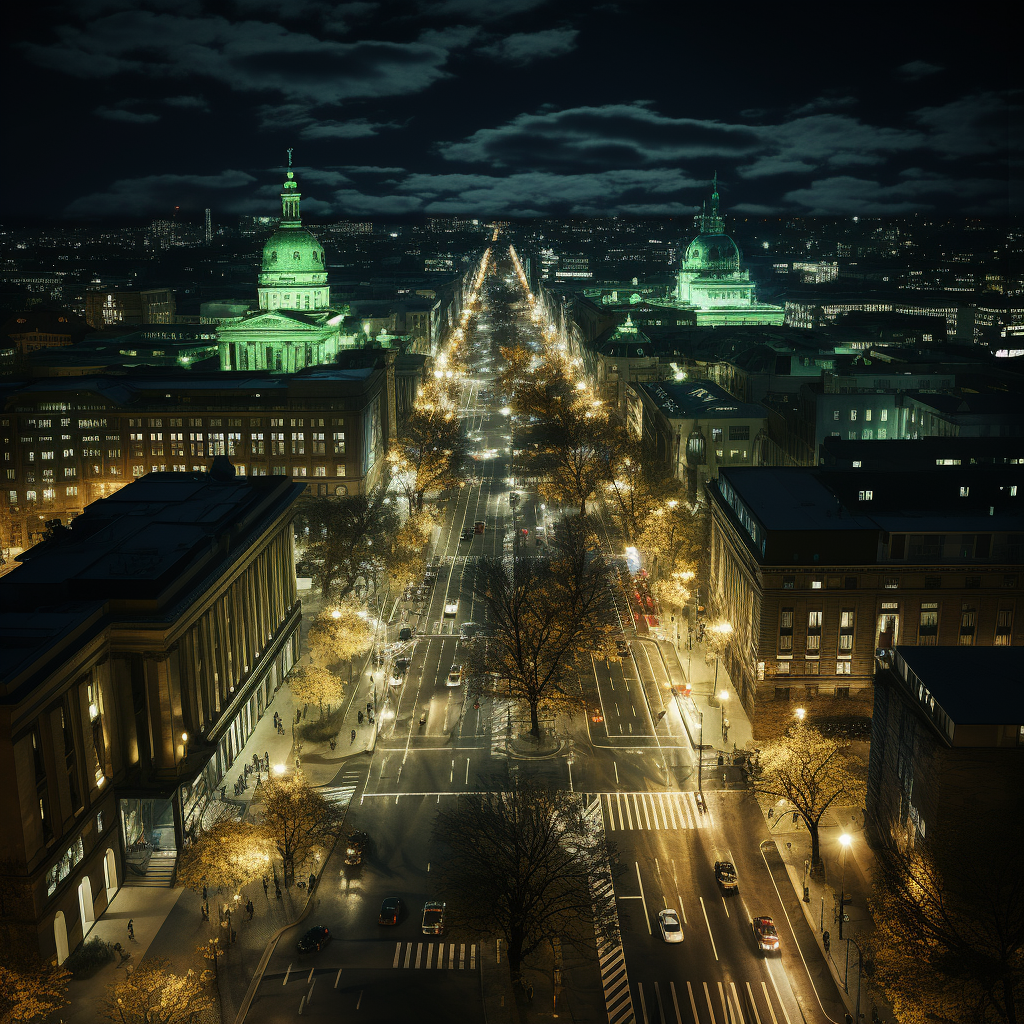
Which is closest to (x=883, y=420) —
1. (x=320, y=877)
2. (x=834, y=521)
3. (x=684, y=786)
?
(x=834, y=521)

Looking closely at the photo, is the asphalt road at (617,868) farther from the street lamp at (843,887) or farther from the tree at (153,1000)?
the tree at (153,1000)

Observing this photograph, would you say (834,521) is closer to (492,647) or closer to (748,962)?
(492,647)

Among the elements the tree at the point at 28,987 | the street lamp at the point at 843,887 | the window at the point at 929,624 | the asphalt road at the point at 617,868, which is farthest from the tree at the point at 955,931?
the tree at the point at 28,987

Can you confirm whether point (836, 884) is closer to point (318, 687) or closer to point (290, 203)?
point (318, 687)

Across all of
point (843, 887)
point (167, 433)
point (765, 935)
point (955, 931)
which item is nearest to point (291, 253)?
point (167, 433)

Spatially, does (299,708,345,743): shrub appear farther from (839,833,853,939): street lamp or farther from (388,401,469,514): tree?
(388,401,469,514): tree

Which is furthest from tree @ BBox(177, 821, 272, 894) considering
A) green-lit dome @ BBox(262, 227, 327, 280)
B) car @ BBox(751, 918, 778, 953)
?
green-lit dome @ BBox(262, 227, 327, 280)
